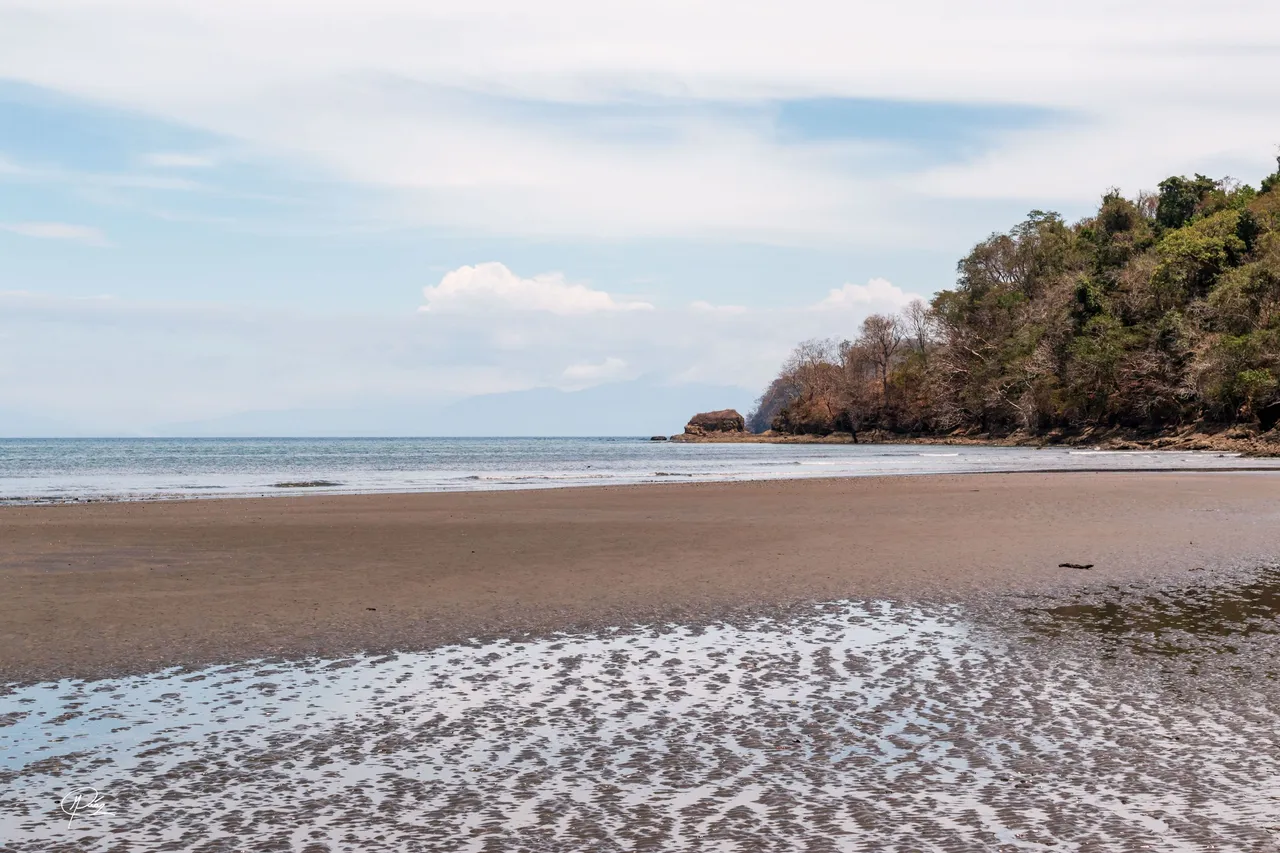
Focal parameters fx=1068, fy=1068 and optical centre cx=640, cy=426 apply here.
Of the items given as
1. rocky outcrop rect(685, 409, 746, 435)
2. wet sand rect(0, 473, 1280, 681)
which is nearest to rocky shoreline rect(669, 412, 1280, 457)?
rocky outcrop rect(685, 409, 746, 435)

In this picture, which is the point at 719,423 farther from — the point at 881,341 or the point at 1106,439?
the point at 1106,439

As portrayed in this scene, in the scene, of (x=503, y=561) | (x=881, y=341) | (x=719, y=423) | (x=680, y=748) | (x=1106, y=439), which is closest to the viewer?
(x=680, y=748)

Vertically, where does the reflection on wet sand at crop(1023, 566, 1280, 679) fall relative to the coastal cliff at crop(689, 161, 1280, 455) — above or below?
below

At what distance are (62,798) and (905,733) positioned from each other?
4.44 metres

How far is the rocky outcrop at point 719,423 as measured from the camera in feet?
583

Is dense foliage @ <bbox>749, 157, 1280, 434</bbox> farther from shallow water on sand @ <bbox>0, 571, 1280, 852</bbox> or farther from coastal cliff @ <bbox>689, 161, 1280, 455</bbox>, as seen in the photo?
shallow water on sand @ <bbox>0, 571, 1280, 852</bbox>

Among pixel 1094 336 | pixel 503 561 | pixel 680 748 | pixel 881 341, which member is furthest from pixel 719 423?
pixel 680 748

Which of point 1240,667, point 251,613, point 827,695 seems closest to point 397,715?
point 827,695

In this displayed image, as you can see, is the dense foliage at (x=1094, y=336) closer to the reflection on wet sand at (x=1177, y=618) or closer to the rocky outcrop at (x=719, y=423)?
the rocky outcrop at (x=719, y=423)

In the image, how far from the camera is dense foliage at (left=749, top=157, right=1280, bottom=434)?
6850cm

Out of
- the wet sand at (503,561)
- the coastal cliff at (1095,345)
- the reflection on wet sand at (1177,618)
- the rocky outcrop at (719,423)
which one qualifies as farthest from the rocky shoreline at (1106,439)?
the reflection on wet sand at (1177,618)
